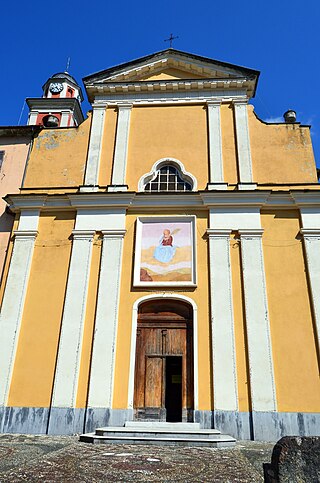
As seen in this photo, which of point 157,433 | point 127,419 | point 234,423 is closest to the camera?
point 157,433

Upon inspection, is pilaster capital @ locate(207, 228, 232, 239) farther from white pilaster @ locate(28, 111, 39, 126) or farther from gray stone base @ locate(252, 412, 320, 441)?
white pilaster @ locate(28, 111, 39, 126)

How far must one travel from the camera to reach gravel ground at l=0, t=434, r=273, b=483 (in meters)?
4.58

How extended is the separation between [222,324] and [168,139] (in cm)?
658

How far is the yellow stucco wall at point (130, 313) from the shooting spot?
9.80 metres

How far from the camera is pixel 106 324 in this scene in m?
10.5

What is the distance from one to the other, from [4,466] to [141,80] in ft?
42.2

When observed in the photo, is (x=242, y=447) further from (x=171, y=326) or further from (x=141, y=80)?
(x=141, y=80)

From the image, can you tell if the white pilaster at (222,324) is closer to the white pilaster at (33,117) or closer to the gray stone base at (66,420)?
the gray stone base at (66,420)

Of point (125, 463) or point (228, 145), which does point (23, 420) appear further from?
point (228, 145)

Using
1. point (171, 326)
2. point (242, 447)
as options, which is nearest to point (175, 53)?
point (171, 326)

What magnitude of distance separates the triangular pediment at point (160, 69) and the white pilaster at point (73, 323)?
635cm

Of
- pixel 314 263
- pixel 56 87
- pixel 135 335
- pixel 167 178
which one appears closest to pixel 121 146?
pixel 167 178

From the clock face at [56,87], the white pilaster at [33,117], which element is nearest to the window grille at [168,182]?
the white pilaster at [33,117]

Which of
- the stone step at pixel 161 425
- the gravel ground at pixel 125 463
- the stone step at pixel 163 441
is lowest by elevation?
the gravel ground at pixel 125 463
